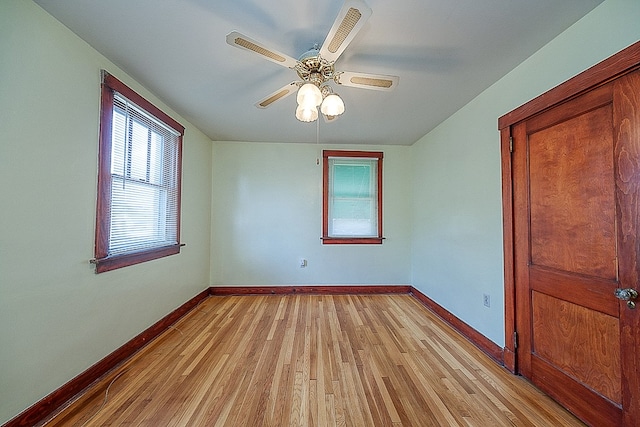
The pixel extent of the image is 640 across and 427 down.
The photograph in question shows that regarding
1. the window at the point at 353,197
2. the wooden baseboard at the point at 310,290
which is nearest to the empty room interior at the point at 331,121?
the wooden baseboard at the point at 310,290

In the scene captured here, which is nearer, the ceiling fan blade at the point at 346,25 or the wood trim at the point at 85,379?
the ceiling fan blade at the point at 346,25

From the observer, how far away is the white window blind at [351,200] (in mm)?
4172

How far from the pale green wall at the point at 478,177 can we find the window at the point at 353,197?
25.8 inches

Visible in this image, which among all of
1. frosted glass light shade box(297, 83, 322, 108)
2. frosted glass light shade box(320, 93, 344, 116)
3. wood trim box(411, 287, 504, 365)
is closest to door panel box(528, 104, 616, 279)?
wood trim box(411, 287, 504, 365)

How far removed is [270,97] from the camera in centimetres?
188

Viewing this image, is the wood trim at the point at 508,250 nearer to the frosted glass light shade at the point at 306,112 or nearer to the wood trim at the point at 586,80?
the wood trim at the point at 586,80

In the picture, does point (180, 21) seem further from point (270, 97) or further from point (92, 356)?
point (92, 356)

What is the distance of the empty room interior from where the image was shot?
142 centimetres

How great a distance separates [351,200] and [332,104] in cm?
258

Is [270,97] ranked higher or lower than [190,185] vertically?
higher

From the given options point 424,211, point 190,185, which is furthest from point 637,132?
point 190,185

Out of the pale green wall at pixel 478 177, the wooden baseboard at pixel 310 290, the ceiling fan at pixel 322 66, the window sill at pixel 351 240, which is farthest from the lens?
the window sill at pixel 351 240

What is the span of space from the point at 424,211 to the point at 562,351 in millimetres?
2257

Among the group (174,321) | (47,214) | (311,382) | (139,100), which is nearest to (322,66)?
(139,100)
